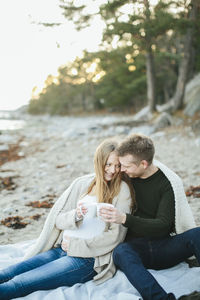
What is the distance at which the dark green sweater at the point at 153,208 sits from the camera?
2.88 metres

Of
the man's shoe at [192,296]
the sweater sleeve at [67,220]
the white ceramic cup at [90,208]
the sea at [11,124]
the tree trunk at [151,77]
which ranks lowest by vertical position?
the man's shoe at [192,296]

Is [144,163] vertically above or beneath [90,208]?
above

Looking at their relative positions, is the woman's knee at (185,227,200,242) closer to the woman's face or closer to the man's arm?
the man's arm

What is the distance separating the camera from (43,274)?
2.88 meters

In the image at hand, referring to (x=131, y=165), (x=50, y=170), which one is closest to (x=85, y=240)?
(x=131, y=165)

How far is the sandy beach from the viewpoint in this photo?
17.3 ft

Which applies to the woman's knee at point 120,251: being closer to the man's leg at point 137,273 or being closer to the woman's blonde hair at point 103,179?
the man's leg at point 137,273

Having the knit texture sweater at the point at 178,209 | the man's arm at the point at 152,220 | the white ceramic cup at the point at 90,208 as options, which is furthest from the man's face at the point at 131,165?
the white ceramic cup at the point at 90,208

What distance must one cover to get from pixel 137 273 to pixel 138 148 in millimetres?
1184

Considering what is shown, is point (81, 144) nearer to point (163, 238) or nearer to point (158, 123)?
point (158, 123)

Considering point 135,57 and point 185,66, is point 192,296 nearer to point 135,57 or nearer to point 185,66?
point 185,66

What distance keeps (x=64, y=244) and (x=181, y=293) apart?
1295 mm

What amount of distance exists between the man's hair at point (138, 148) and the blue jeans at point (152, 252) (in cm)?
83

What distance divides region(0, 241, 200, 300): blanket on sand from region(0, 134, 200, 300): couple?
6 centimetres
